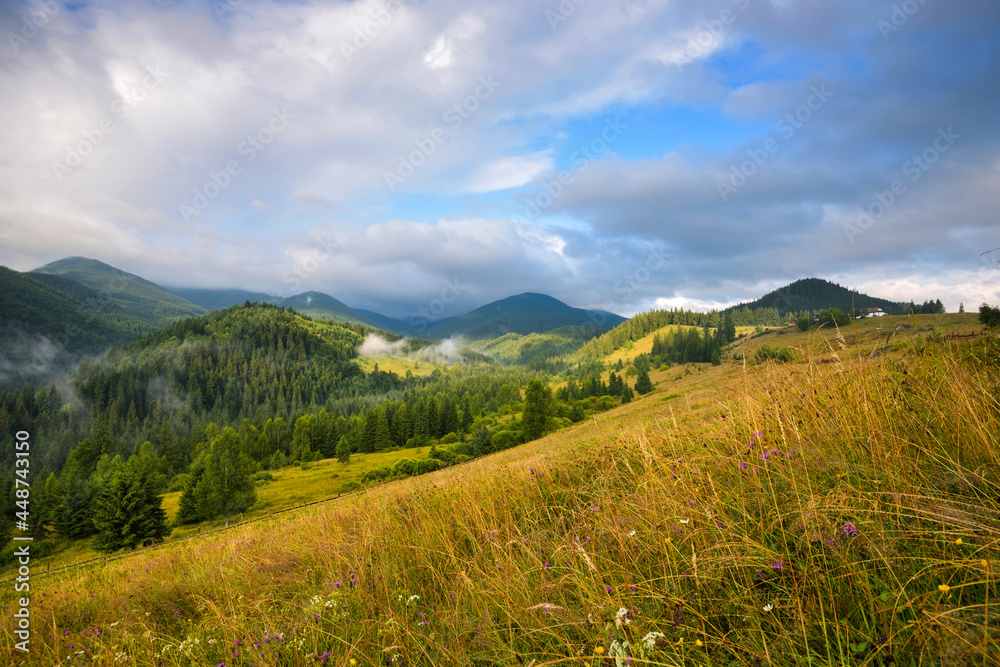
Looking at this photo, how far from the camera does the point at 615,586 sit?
2625 mm

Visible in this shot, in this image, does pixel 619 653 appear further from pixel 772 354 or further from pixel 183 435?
pixel 183 435

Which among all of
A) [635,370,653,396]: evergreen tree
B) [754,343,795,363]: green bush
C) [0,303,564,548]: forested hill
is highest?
[754,343,795,363]: green bush

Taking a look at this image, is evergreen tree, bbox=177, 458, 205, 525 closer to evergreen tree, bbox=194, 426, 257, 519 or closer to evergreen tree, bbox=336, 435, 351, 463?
evergreen tree, bbox=194, 426, 257, 519

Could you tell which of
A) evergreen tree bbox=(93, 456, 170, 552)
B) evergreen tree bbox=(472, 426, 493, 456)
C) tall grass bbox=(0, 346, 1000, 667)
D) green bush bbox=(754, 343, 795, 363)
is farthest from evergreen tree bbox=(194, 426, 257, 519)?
green bush bbox=(754, 343, 795, 363)

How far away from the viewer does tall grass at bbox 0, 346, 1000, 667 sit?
203 centimetres

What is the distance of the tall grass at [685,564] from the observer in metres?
2.03

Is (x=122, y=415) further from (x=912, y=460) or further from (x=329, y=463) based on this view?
(x=912, y=460)

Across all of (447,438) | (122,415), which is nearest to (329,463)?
→ (447,438)

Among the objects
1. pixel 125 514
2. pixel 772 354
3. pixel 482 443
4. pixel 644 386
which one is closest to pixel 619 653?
pixel 772 354

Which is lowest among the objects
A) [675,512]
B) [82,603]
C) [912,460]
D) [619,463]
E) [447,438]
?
[447,438]

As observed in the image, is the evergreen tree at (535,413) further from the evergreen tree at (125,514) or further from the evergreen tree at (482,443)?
the evergreen tree at (125,514)

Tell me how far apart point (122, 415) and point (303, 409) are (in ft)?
268

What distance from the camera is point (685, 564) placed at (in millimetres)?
2736

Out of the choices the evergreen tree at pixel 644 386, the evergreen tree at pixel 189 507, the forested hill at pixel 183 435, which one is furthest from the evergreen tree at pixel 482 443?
the evergreen tree at pixel 644 386
